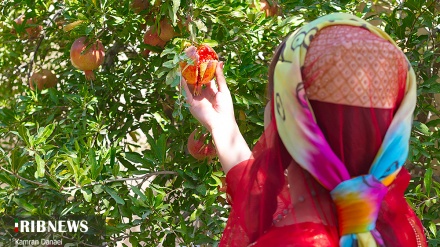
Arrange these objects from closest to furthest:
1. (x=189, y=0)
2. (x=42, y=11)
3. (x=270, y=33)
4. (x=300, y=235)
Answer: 1. (x=300, y=235)
2. (x=189, y=0)
3. (x=270, y=33)
4. (x=42, y=11)

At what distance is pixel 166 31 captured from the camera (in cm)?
227

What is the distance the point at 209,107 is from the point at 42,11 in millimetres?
1537

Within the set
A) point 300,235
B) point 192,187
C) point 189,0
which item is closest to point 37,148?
point 192,187

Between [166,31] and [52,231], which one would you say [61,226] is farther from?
[166,31]

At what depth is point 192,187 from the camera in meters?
2.09

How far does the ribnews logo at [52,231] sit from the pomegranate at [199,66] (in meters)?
0.70

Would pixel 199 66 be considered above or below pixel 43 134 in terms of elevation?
above

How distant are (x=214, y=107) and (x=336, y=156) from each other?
0.57m

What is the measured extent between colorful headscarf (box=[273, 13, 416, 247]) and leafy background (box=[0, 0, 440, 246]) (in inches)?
27.0

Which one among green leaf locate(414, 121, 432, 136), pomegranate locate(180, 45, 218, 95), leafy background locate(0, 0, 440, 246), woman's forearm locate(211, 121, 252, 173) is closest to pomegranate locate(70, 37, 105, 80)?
leafy background locate(0, 0, 440, 246)

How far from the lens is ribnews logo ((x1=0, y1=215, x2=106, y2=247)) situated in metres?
2.26

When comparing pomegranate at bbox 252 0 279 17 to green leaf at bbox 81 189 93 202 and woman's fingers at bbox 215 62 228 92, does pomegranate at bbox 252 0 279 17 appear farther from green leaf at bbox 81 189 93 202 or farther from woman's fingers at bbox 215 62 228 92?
green leaf at bbox 81 189 93 202

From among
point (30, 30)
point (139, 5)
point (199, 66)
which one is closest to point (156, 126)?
point (139, 5)

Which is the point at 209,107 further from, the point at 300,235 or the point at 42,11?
the point at 42,11
